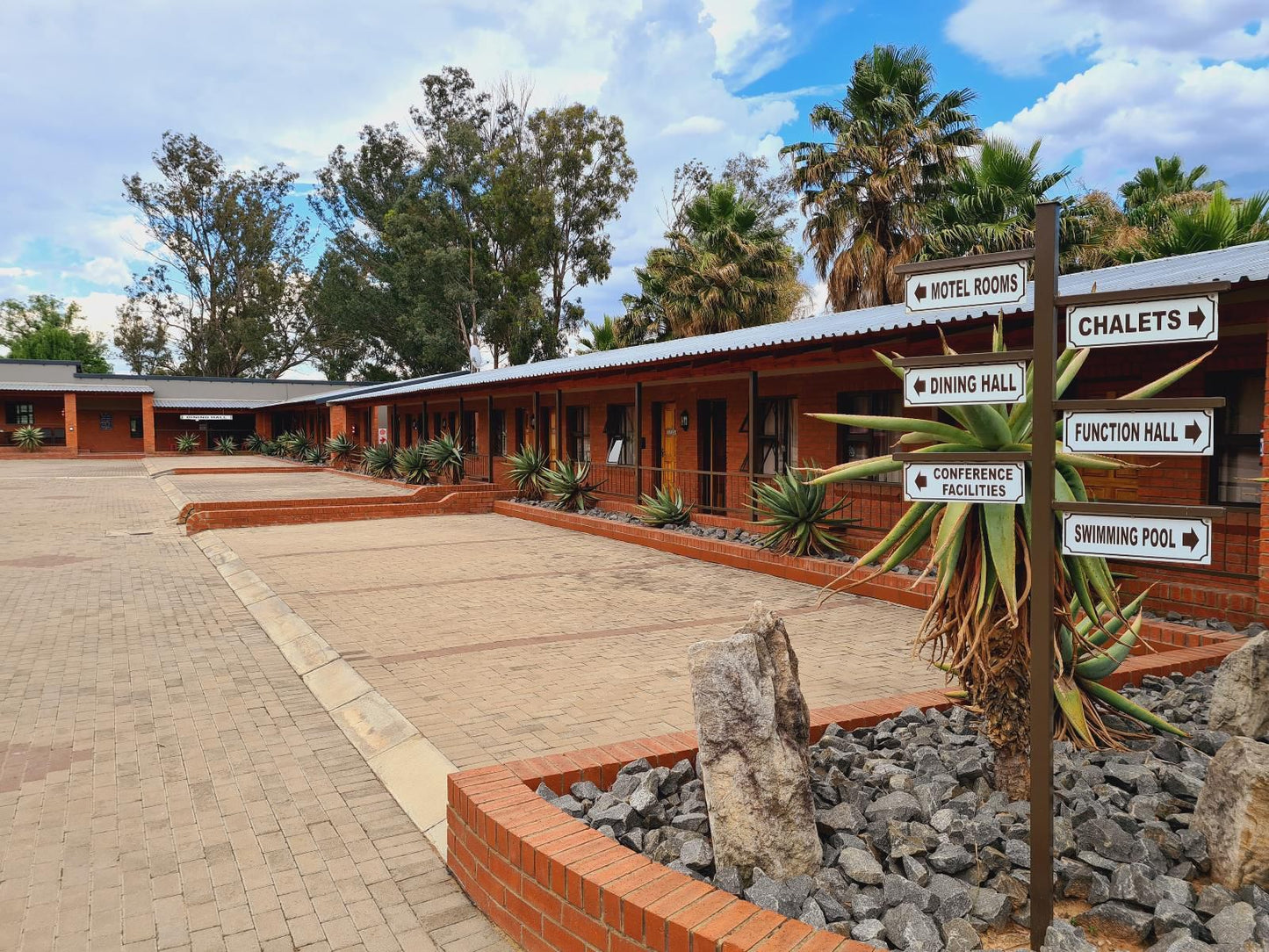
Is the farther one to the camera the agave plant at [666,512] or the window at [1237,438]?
the agave plant at [666,512]

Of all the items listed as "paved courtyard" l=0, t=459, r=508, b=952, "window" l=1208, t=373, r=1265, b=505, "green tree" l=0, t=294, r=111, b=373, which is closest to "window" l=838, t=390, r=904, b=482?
"window" l=1208, t=373, r=1265, b=505

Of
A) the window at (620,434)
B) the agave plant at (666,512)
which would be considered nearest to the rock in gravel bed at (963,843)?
the agave plant at (666,512)

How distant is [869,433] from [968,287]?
9.98 metres

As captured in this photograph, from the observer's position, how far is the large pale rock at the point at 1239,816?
9.02 ft

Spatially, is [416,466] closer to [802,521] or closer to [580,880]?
[802,521]

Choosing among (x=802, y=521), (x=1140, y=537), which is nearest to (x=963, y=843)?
(x=1140, y=537)

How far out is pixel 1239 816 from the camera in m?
2.79

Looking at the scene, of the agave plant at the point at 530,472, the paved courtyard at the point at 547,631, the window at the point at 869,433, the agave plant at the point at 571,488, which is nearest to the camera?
the paved courtyard at the point at 547,631

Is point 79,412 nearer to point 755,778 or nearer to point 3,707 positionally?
point 3,707

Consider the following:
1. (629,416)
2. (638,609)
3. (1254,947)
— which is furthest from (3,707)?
(629,416)

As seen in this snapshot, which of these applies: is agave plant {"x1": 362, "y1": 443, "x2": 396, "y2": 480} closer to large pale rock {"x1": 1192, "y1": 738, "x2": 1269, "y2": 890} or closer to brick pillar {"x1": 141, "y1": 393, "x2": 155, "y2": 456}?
large pale rock {"x1": 1192, "y1": 738, "x2": 1269, "y2": 890}

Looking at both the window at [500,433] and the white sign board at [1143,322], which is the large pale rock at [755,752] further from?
the window at [500,433]

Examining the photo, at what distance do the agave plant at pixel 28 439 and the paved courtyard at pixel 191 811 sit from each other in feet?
132

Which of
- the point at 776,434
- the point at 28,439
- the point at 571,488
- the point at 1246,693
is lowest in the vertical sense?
the point at 1246,693
